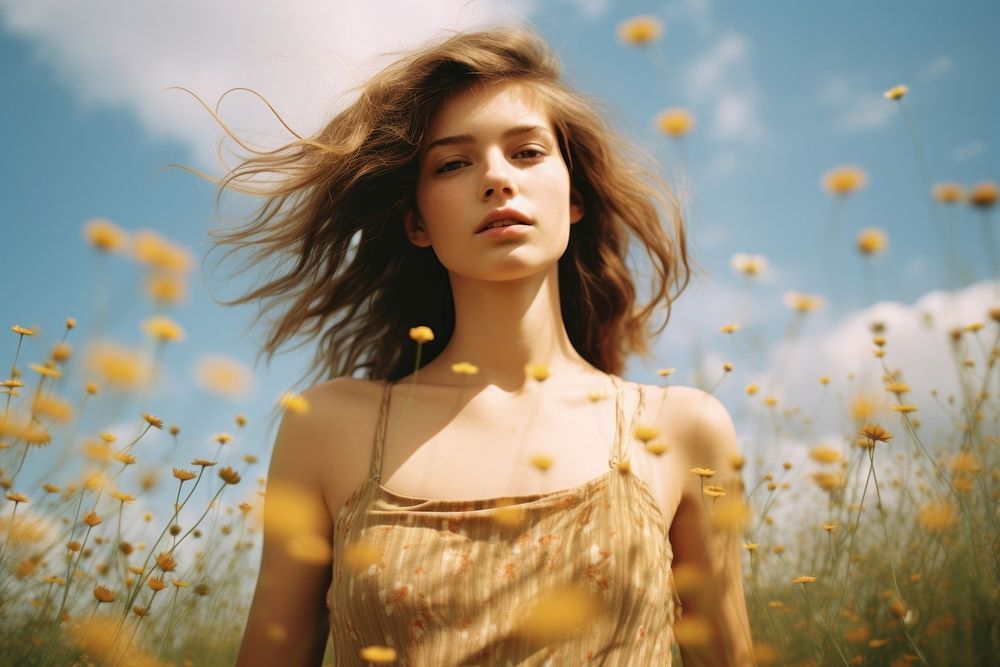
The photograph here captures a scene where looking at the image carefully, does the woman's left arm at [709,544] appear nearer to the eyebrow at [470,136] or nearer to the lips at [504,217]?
the lips at [504,217]

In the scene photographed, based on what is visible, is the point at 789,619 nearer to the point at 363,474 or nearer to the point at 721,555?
the point at 721,555

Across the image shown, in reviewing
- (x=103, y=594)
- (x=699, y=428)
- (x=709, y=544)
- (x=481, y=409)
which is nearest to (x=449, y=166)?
(x=481, y=409)

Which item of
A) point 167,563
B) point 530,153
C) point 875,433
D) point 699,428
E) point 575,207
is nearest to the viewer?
point 875,433

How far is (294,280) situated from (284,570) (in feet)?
3.59

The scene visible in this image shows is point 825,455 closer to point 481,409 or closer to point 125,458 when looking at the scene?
point 481,409

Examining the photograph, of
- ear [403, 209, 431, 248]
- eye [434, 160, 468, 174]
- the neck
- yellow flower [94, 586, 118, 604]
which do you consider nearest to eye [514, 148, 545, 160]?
eye [434, 160, 468, 174]

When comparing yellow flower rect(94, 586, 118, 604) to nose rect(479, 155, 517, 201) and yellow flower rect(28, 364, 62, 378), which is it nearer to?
yellow flower rect(28, 364, 62, 378)

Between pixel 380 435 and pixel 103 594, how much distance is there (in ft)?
2.67

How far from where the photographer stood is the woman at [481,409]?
1857 mm

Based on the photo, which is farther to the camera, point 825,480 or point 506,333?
point 506,333

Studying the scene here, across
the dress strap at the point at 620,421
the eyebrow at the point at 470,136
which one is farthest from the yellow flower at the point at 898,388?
the eyebrow at the point at 470,136

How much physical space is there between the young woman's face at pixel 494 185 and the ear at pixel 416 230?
10 centimetres

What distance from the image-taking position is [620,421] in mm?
2203

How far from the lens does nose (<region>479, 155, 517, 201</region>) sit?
84.1 inches
